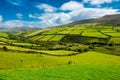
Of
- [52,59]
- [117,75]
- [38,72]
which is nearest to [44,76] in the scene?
[38,72]

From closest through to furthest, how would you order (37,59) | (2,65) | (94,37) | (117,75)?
1. (117,75)
2. (2,65)
3. (37,59)
4. (94,37)

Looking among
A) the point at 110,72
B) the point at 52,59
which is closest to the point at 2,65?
the point at 52,59

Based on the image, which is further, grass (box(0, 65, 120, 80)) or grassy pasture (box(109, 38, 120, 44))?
grassy pasture (box(109, 38, 120, 44))

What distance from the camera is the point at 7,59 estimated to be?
7725 centimetres

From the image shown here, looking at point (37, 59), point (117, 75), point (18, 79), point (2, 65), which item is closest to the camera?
point (18, 79)

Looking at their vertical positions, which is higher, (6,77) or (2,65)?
(6,77)

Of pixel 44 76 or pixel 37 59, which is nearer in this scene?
pixel 44 76

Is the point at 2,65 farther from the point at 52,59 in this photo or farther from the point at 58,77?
the point at 58,77

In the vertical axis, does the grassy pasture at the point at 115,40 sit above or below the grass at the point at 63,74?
below

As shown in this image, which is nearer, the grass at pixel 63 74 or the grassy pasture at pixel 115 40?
the grass at pixel 63 74

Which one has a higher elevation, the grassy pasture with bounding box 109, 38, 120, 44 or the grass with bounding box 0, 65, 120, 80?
the grass with bounding box 0, 65, 120, 80

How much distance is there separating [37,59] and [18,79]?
185 ft

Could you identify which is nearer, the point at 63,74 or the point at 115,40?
the point at 63,74

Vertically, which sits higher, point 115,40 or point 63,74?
point 63,74
